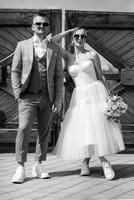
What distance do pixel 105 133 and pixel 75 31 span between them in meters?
1.31

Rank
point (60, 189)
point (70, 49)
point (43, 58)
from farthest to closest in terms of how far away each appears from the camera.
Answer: point (70, 49) < point (43, 58) < point (60, 189)

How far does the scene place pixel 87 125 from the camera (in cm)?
564

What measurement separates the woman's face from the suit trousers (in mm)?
775

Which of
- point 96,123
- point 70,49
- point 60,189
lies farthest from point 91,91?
point 70,49

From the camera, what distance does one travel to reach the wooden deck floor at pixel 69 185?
461cm

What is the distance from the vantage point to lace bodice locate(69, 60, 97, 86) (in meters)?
5.82

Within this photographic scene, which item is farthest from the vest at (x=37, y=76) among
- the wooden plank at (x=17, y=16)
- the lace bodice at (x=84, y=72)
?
the wooden plank at (x=17, y=16)

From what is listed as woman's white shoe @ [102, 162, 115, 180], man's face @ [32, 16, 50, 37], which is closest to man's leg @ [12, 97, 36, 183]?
man's face @ [32, 16, 50, 37]

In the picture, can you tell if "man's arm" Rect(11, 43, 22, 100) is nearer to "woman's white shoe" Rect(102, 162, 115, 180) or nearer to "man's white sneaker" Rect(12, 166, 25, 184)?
"man's white sneaker" Rect(12, 166, 25, 184)

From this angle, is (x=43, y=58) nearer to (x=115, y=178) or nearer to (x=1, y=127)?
(x=115, y=178)

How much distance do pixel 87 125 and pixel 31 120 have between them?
26.7 inches

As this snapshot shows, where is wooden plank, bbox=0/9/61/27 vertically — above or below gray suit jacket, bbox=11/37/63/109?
above

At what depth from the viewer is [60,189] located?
4.95 meters

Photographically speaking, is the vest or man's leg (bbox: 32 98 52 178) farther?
man's leg (bbox: 32 98 52 178)
